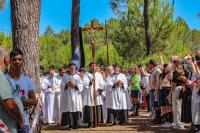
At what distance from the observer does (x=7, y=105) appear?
16.3ft

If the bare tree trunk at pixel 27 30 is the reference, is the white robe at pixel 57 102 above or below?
below

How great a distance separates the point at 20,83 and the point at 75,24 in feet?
43.2

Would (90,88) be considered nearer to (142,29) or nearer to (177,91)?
(177,91)

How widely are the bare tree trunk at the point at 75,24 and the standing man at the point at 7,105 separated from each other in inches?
528

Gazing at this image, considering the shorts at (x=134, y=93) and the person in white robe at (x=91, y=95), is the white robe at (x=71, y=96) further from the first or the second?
the shorts at (x=134, y=93)

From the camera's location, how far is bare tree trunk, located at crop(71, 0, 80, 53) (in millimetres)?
18922

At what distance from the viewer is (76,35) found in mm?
19062

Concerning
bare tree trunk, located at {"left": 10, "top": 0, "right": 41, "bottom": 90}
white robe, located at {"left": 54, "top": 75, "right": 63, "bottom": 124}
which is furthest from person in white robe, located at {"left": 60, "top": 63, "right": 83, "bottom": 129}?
bare tree trunk, located at {"left": 10, "top": 0, "right": 41, "bottom": 90}

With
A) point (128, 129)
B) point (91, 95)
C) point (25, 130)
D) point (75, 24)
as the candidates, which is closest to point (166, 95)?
point (128, 129)

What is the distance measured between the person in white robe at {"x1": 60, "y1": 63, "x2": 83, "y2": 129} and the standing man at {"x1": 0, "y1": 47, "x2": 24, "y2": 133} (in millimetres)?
8916

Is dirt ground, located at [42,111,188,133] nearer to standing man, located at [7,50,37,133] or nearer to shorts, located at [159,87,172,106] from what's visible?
shorts, located at [159,87,172,106]

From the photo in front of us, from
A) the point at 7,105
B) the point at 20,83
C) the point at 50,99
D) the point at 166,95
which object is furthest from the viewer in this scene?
the point at 50,99

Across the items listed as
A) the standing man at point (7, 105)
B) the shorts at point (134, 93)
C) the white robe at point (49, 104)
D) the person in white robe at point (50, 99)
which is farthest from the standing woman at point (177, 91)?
the standing man at point (7, 105)

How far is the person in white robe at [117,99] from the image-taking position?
14945mm
